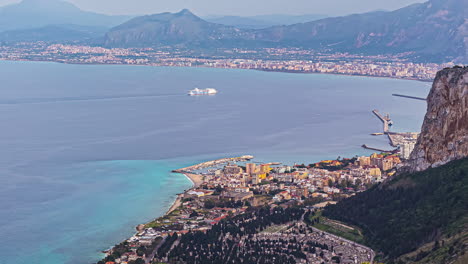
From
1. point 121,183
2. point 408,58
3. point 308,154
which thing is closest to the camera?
point 121,183

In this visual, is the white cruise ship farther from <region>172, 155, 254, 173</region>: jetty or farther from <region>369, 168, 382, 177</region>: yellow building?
<region>369, 168, 382, 177</region>: yellow building

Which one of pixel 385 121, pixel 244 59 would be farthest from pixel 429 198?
pixel 244 59

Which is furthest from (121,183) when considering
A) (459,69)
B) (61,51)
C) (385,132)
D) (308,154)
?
(61,51)

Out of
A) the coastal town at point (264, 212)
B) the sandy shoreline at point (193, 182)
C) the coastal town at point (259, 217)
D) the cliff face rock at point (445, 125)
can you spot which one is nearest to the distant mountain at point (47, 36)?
the sandy shoreline at point (193, 182)

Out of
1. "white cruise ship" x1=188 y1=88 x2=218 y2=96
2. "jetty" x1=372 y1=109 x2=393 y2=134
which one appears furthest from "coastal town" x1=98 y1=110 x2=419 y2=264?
"white cruise ship" x1=188 y1=88 x2=218 y2=96

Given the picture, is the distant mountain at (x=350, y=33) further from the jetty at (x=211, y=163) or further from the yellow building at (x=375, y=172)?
the yellow building at (x=375, y=172)

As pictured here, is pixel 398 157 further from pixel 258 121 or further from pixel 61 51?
pixel 61 51

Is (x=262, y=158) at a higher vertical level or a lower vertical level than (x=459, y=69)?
lower
